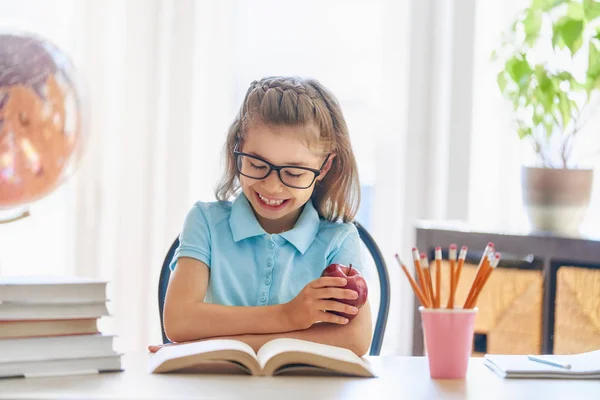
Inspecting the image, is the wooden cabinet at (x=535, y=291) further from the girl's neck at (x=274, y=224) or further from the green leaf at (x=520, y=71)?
the girl's neck at (x=274, y=224)

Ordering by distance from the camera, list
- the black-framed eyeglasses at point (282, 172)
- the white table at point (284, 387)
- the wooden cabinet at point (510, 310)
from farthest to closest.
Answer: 1. the wooden cabinet at point (510, 310)
2. the black-framed eyeglasses at point (282, 172)
3. the white table at point (284, 387)

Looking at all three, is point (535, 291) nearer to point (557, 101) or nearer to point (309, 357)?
point (557, 101)

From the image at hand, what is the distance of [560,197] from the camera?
240 centimetres

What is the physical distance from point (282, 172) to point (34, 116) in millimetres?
538

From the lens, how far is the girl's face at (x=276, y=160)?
150 cm

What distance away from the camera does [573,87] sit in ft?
7.88

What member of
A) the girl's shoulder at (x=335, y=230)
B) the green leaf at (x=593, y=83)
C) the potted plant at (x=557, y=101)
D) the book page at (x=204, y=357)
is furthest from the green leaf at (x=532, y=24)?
the book page at (x=204, y=357)

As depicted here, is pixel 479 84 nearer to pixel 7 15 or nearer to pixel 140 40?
pixel 140 40

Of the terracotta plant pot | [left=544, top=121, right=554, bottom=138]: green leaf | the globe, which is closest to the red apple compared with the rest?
the globe

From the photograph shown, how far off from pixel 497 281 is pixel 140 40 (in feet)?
4.30

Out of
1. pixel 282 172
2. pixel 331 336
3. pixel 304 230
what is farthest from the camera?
pixel 304 230

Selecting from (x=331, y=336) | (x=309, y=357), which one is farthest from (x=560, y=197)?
(x=309, y=357)

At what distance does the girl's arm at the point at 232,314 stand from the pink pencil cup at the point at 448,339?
14 centimetres

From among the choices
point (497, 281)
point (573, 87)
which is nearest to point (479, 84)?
point (573, 87)
